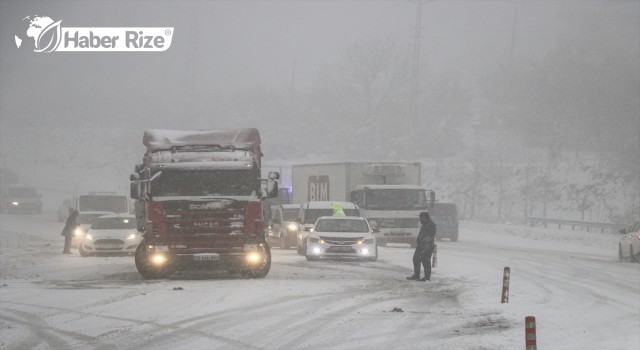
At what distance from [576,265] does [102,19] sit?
134 meters

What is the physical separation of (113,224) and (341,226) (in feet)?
24.5

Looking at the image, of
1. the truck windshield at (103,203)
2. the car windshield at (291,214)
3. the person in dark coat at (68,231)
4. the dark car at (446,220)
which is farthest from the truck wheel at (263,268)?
the dark car at (446,220)

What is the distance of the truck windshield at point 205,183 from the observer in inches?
805

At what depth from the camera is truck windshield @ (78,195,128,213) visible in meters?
37.9

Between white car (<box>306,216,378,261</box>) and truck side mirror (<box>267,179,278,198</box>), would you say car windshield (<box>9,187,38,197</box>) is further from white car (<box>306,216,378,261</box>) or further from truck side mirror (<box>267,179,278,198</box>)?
truck side mirror (<box>267,179,278,198</box>)

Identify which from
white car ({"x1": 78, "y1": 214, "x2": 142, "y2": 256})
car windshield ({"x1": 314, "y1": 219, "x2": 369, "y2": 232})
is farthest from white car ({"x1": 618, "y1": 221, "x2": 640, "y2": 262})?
white car ({"x1": 78, "y1": 214, "x2": 142, "y2": 256})

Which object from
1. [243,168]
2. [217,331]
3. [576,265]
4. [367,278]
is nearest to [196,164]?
[243,168]

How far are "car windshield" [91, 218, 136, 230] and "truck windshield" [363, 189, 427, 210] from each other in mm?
9924

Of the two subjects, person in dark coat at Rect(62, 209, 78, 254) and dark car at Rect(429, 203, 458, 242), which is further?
dark car at Rect(429, 203, 458, 242)

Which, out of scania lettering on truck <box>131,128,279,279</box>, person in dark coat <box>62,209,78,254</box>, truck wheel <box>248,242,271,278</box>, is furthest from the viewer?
person in dark coat <box>62,209,78,254</box>

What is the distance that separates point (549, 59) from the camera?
305ft

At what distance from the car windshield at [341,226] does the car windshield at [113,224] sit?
626 centimetres

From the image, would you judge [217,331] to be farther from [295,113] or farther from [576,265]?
[295,113]

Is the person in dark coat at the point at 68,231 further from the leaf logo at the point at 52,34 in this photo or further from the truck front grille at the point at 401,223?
the leaf logo at the point at 52,34
